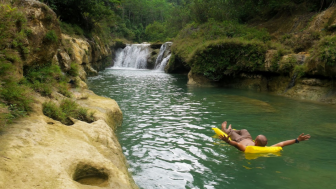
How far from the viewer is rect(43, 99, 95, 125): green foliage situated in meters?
4.92

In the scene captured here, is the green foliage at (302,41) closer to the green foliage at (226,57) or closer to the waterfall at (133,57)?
the green foliage at (226,57)

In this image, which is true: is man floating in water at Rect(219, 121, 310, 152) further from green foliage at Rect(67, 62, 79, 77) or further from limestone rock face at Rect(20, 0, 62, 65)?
green foliage at Rect(67, 62, 79, 77)

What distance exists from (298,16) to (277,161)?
1644cm

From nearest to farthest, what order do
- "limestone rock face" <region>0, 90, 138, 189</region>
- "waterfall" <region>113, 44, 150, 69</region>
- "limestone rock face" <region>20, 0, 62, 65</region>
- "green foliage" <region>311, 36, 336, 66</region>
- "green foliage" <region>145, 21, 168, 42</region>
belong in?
"limestone rock face" <region>0, 90, 138, 189</region>, "limestone rock face" <region>20, 0, 62, 65</region>, "green foliage" <region>311, 36, 336, 66</region>, "waterfall" <region>113, 44, 150, 69</region>, "green foliage" <region>145, 21, 168, 42</region>

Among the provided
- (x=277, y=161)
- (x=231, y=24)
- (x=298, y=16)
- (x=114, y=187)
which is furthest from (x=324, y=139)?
(x=231, y=24)

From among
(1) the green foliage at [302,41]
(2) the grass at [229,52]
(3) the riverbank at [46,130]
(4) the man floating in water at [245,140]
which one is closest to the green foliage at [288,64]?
(1) the green foliage at [302,41]

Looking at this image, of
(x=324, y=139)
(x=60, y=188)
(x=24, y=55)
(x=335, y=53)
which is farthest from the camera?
(x=335, y=53)

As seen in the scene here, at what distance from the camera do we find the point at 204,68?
18469 millimetres

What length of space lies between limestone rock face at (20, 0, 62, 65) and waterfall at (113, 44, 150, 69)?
92.0 ft

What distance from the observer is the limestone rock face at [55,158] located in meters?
2.77

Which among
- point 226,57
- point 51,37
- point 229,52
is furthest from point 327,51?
point 51,37

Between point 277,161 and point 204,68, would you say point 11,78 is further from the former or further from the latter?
point 204,68

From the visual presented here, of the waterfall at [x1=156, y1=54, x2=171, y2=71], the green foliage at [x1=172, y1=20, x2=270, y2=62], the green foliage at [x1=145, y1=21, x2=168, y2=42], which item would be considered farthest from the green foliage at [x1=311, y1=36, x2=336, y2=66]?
the green foliage at [x1=145, y1=21, x2=168, y2=42]

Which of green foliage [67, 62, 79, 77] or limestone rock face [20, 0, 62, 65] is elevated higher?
limestone rock face [20, 0, 62, 65]
